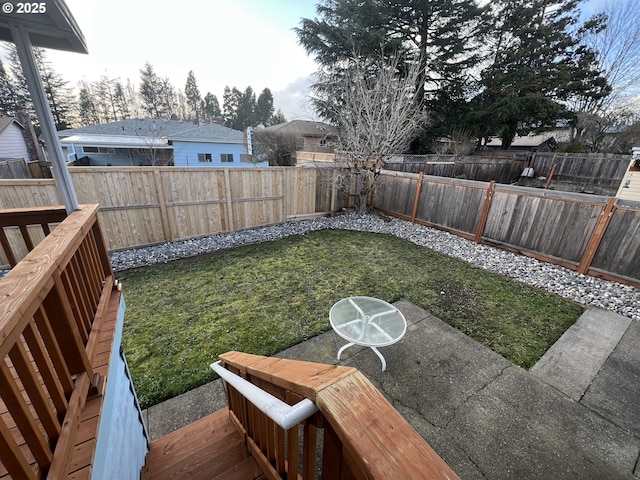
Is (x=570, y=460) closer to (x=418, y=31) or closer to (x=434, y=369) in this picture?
(x=434, y=369)

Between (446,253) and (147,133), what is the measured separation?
18.2 m

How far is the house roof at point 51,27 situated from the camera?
5.87 feet

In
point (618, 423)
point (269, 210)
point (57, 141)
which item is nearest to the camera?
point (57, 141)

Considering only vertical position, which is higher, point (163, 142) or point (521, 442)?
point (163, 142)

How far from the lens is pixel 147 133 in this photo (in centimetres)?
1644

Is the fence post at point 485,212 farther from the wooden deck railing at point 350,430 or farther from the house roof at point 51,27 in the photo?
the house roof at point 51,27

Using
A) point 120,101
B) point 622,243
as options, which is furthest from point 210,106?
point 622,243

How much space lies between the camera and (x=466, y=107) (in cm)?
1738

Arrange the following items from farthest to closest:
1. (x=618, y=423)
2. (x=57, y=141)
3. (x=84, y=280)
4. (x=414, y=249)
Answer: (x=414, y=249) < (x=618, y=423) < (x=57, y=141) < (x=84, y=280)

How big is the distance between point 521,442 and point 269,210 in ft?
23.3

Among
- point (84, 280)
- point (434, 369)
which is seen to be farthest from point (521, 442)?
point (84, 280)

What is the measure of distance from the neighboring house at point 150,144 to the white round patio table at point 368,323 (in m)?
15.9

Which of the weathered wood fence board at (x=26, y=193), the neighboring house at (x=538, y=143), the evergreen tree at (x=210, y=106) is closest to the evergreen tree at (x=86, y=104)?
the evergreen tree at (x=210, y=106)

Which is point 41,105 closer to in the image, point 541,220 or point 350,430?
point 350,430
